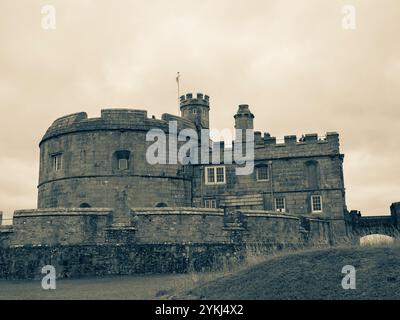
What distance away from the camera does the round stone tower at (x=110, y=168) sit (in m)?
28.3

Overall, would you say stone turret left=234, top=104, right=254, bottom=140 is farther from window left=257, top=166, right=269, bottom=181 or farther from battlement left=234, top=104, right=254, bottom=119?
window left=257, top=166, right=269, bottom=181

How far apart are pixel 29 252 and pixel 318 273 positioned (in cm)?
1503

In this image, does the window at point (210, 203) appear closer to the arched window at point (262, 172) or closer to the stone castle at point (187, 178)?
the stone castle at point (187, 178)

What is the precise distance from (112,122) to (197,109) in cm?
936

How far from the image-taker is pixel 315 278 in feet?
35.6

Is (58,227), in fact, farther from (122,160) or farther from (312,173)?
(312,173)

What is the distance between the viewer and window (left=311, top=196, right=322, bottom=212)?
29.8 metres

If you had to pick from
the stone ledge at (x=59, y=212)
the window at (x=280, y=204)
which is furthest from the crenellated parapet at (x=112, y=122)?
the window at (x=280, y=204)

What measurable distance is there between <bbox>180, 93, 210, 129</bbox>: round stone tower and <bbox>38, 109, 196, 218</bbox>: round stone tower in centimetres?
623

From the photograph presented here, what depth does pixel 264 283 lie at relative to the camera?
11.2 meters

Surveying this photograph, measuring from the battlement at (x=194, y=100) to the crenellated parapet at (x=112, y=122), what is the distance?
6.57 meters
